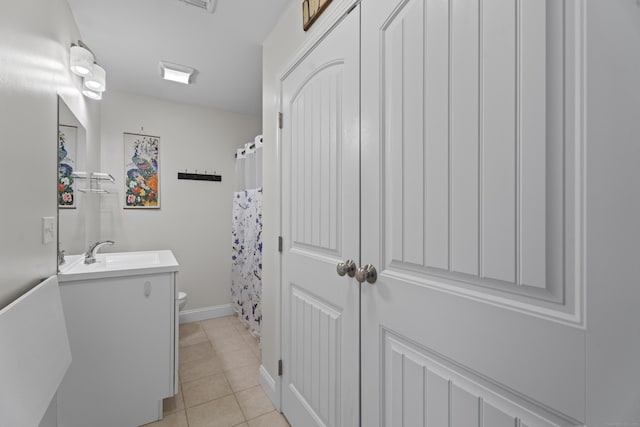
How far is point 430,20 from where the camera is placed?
774 millimetres

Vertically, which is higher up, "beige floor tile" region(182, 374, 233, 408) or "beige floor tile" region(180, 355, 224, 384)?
"beige floor tile" region(180, 355, 224, 384)

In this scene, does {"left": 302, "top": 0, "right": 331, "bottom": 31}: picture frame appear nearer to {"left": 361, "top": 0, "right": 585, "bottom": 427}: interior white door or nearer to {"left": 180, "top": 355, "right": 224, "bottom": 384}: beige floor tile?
{"left": 361, "top": 0, "right": 585, "bottom": 427}: interior white door

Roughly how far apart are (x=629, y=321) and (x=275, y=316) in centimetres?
159

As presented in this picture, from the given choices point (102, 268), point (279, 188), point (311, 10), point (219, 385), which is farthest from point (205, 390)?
point (311, 10)

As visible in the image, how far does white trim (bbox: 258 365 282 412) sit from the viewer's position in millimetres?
1702

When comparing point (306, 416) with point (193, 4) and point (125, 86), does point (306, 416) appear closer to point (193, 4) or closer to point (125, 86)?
point (193, 4)

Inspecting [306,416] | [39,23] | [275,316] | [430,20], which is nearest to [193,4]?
[39,23]

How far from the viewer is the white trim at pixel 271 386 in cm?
170

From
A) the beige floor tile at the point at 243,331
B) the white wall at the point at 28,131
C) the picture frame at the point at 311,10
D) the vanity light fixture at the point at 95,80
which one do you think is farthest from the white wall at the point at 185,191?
the picture frame at the point at 311,10

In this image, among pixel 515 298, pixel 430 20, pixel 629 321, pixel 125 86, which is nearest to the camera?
pixel 629 321

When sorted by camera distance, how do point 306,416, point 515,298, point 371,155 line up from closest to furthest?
point 515,298
point 371,155
point 306,416

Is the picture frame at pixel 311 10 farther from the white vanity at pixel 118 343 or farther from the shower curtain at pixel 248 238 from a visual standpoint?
the white vanity at pixel 118 343

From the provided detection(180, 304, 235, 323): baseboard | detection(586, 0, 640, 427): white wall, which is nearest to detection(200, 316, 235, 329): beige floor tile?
detection(180, 304, 235, 323): baseboard

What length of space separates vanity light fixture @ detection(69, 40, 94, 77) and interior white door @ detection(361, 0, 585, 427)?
1.80 metres
